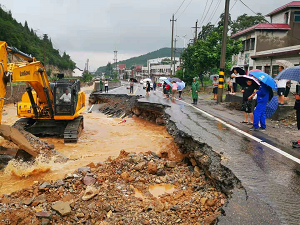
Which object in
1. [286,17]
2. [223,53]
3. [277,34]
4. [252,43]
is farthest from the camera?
[252,43]

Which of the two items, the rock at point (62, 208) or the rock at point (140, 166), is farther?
the rock at point (140, 166)

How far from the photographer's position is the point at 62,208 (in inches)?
179

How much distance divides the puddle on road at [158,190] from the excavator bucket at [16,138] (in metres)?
3.78

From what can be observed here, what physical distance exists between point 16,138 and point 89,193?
11.2 ft

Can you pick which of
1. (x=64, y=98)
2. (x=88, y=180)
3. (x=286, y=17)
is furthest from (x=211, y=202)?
(x=286, y=17)

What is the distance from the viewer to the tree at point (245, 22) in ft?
145

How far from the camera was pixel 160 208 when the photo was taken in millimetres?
4402

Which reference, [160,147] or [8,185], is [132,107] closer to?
[160,147]

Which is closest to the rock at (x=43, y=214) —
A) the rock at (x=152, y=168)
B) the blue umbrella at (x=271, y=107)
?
the rock at (x=152, y=168)

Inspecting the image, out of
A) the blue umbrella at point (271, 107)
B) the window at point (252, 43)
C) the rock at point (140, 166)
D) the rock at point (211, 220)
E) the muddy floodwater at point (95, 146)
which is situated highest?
the window at point (252, 43)

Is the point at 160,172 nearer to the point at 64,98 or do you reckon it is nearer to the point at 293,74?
the point at 293,74

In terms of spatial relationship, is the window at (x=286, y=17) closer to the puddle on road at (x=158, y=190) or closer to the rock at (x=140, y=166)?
the rock at (x=140, y=166)

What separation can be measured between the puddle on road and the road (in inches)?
53.7

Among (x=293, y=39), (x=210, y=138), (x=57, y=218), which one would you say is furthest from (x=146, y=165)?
(x=293, y=39)
